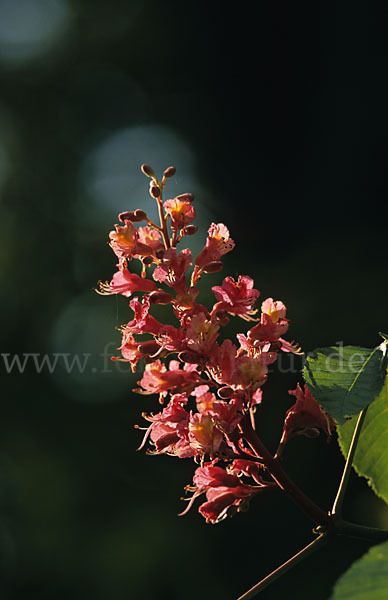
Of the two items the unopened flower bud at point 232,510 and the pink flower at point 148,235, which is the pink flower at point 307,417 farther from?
the pink flower at point 148,235

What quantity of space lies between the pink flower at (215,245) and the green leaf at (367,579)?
883mm

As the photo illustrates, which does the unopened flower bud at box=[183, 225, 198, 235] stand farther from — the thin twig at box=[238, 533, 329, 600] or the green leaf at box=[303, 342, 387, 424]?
the thin twig at box=[238, 533, 329, 600]

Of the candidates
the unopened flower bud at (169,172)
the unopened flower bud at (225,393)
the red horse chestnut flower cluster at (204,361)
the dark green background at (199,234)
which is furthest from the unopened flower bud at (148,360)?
the dark green background at (199,234)

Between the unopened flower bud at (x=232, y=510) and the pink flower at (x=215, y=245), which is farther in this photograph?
the pink flower at (x=215, y=245)

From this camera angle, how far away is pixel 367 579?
106 centimetres

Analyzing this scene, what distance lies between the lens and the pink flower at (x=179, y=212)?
1.71 meters

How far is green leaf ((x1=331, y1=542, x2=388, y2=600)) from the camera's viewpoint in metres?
1.03

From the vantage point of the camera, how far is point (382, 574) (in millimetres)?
1072

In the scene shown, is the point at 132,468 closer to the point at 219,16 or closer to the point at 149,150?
the point at 149,150

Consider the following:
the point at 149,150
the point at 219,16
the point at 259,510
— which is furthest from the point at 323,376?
the point at 219,16

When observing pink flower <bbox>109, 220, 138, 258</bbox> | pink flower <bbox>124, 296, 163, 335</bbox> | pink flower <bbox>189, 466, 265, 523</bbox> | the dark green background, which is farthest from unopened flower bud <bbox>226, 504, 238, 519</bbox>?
the dark green background

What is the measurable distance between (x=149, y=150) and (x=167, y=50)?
7.91 feet

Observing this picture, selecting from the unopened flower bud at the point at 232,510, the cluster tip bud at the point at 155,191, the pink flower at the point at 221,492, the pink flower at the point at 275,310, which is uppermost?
the cluster tip bud at the point at 155,191

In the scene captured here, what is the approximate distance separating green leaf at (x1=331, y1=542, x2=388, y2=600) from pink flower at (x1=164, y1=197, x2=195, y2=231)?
937mm
